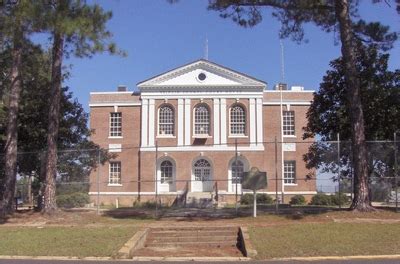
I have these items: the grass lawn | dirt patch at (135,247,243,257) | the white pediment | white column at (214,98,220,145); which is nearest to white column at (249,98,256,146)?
the white pediment

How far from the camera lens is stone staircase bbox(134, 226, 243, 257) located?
14055 millimetres

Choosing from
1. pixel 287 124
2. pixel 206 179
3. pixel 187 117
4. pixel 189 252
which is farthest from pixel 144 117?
pixel 189 252

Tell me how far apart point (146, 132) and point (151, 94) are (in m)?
3.33

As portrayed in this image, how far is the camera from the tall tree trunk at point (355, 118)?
63.1 ft

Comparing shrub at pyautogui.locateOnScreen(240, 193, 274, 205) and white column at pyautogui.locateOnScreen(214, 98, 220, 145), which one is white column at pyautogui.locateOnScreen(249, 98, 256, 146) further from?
shrub at pyautogui.locateOnScreen(240, 193, 274, 205)

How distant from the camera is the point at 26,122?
85.5 feet

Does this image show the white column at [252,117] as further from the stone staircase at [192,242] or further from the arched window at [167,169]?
the stone staircase at [192,242]

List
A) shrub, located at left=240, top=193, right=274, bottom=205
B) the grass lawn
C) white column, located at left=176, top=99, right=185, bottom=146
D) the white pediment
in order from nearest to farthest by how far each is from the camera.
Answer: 1. the grass lawn
2. shrub, located at left=240, top=193, right=274, bottom=205
3. white column, located at left=176, top=99, right=185, bottom=146
4. the white pediment

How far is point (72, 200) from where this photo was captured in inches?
933

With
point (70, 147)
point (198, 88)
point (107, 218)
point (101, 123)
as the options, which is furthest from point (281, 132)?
point (107, 218)

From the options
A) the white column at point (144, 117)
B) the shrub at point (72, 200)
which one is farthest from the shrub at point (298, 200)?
the shrub at point (72, 200)

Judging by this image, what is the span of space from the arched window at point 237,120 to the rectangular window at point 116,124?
9.87 metres

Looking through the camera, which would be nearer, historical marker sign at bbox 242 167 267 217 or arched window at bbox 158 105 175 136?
historical marker sign at bbox 242 167 267 217

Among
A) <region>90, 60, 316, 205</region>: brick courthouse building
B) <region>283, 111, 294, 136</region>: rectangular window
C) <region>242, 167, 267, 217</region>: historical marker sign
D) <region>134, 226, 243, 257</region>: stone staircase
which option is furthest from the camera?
<region>283, 111, 294, 136</region>: rectangular window
